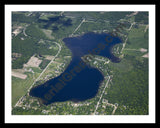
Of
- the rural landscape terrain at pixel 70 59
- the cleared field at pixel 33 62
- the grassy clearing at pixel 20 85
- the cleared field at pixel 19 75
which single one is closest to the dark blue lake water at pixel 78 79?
the rural landscape terrain at pixel 70 59

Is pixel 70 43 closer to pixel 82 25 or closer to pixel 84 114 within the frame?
pixel 82 25

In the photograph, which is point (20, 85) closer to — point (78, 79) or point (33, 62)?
point (33, 62)

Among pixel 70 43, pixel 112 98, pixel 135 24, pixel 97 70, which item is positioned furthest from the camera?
pixel 135 24

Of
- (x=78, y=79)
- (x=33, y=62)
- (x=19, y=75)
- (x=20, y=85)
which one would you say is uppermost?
(x=78, y=79)

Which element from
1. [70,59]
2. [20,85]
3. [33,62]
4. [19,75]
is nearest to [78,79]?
[70,59]

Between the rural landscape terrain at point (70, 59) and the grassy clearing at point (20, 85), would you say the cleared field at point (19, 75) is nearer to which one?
the rural landscape terrain at point (70, 59)

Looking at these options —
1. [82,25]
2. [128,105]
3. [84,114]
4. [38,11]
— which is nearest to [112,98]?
[128,105]

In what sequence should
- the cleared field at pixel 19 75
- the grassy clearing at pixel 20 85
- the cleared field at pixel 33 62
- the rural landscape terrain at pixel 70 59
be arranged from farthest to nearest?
the cleared field at pixel 33 62 < the cleared field at pixel 19 75 < the grassy clearing at pixel 20 85 < the rural landscape terrain at pixel 70 59
